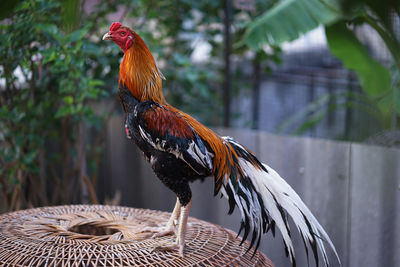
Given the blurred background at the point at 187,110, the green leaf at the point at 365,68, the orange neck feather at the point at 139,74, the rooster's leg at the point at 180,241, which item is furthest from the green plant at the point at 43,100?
the green leaf at the point at 365,68

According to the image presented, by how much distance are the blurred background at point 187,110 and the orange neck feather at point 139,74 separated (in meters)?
0.29

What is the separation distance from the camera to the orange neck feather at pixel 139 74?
61.1 inches

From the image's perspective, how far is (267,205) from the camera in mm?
1494

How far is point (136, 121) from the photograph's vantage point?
151cm

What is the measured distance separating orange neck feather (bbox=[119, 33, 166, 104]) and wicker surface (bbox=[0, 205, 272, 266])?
56cm

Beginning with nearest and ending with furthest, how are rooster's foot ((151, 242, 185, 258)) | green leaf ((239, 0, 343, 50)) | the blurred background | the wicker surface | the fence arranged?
the wicker surface
rooster's foot ((151, 242, 185, 258))
the fence
the blurred background
green leaf ((239, 0, 343, 50))

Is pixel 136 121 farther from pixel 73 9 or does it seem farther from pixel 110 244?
pixel 73 9

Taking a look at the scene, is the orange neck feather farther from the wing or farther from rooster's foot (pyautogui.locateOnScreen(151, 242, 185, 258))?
rooster's foot (pyautogui.locateOnScreen(151, 242, 185, 258))

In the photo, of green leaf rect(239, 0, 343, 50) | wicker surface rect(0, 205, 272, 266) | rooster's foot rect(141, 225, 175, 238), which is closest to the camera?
wicker surface rect(0, 205, 272, 266)

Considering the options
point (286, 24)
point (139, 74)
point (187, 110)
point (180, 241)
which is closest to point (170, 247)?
point (180, 241)

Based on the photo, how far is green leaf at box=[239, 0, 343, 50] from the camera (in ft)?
8.48

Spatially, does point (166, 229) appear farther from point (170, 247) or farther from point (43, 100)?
point (43, 100)

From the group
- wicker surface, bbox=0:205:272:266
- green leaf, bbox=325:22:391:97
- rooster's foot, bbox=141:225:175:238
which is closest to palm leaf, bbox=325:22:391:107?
green leaf, bbox=325:22:391:97

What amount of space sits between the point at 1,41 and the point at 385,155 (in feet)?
6.98
